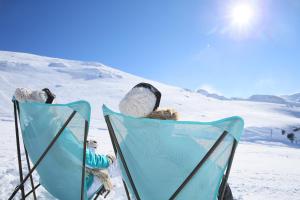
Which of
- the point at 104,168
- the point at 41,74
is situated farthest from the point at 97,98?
the point at 104,168

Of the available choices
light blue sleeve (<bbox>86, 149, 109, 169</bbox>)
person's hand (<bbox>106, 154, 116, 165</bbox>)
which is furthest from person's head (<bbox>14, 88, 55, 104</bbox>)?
person's hand (<bbox>106, 154, 116, 165</bbox>)

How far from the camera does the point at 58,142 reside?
2279 millimetres

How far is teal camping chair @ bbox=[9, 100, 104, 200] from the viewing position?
6.97 feet

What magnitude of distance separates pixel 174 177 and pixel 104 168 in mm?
883

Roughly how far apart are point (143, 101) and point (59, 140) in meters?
0.79

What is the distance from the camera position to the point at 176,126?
5.78 ft

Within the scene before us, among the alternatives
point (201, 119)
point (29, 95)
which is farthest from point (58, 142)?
point (201, 119)

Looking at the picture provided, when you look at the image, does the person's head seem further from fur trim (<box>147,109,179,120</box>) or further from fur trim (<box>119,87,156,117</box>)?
fur trim (<box>147,109,179,120</box>)

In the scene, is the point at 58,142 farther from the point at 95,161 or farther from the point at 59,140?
the point at 95,161

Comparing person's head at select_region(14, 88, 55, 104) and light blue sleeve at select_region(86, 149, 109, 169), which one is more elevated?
person's head at select_region(14, 88, 55, 104)

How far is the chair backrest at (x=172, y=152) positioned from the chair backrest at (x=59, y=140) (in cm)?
33

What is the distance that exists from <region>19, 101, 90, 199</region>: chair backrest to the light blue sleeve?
0.46 feet

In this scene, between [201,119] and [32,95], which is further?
[201,119]

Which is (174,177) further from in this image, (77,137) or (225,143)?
(77,137)
